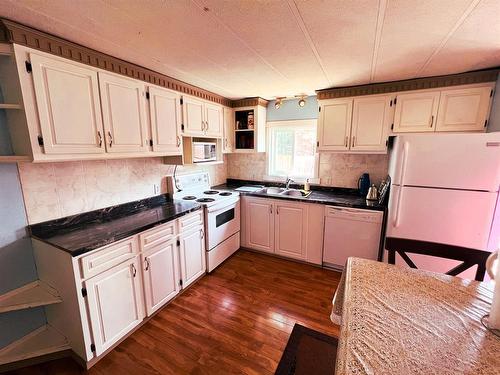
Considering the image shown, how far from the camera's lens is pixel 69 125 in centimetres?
154

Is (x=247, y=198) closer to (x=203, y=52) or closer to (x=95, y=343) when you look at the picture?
(x=203, y=52)

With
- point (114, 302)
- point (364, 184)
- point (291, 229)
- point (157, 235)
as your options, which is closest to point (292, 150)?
point (364, 184)

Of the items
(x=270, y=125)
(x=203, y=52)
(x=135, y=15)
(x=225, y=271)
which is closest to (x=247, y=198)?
(x=225, y=271)

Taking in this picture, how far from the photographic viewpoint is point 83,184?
192cm

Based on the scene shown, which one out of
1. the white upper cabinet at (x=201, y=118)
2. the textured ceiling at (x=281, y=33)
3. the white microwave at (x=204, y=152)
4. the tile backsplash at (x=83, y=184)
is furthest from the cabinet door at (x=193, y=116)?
the tile backsplash at (x=83, y=184)

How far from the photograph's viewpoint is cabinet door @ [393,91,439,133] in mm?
2318

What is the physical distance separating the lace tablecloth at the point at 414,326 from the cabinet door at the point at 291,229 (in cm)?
158

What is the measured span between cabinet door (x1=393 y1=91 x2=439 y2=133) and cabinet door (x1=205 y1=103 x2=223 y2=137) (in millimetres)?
2128

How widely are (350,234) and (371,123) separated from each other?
1.32m

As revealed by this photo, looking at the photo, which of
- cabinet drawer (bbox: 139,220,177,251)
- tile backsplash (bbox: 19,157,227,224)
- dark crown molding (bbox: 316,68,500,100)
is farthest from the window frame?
cabinet drawer (bbox: 139,220,177,251)

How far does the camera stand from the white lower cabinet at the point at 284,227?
2.81 metres

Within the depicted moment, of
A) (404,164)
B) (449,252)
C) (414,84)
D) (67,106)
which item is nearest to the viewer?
(449,252)

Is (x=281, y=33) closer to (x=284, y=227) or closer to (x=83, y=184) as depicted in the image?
(x=83, y=184)

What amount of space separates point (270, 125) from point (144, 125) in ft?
6.46
